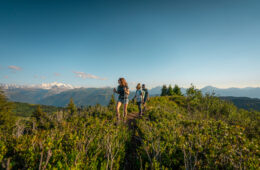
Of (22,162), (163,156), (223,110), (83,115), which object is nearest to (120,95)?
(83,115)

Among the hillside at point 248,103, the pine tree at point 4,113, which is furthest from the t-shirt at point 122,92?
the pine tree at point 4,113

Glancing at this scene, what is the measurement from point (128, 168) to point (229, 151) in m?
2.76

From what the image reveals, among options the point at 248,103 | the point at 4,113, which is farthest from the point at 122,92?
the point at 4,113

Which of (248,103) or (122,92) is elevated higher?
(122,92)

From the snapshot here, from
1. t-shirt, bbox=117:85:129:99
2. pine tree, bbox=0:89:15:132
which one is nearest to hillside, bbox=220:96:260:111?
t-shirt, bbox=117:85:129:99

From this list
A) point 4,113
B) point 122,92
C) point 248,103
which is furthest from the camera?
point 4,113

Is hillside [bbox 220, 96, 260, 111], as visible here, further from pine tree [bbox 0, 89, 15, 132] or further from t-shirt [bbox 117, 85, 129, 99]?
pine tree [bbox 0, 89, 15, 132]

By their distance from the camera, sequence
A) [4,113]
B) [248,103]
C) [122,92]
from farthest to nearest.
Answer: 1. [4,113]
2. [248,103]
3. [122,92]

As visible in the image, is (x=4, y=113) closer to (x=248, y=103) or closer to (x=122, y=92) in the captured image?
(x=122, y=92)

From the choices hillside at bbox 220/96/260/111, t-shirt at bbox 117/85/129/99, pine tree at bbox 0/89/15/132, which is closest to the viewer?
t-shirt at bbox 117/85/129/99

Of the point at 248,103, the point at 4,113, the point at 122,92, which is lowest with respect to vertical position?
A: the point at 4,113

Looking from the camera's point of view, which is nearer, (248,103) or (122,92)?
(122,92)

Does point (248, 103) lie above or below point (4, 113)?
above

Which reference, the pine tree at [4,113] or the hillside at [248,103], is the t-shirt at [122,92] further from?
the pine tree at [4,113]
